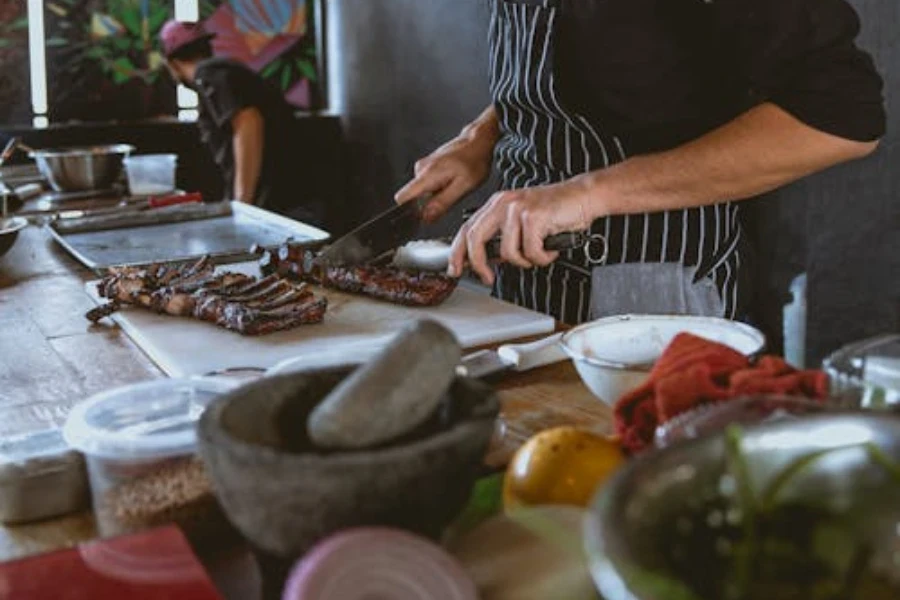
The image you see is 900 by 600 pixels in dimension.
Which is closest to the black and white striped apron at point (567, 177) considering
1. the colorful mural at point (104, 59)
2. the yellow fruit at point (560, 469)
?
the yellow fruit at point (560, 469)

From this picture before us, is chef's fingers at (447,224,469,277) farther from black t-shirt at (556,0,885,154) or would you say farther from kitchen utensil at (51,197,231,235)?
kitchen utensil at (51,197,231,235)

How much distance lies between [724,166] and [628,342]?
788 mm

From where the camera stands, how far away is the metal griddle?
116 inches

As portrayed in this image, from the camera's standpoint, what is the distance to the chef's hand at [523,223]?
2203 mm

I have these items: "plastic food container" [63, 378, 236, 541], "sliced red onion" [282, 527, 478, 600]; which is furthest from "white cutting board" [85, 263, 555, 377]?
"sliced red onion" [282, 527, 478, 600]

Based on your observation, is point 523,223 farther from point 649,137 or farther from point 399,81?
point 399,81

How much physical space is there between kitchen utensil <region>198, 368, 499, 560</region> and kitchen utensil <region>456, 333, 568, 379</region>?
2.27ft

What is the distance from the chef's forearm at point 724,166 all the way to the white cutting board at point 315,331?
0.30m

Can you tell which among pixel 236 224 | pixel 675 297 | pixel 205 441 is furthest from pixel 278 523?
pixel 236 224

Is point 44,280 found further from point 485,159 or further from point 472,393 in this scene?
point 472,393

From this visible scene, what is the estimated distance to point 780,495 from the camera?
0.86 meters

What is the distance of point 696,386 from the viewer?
3.71ft

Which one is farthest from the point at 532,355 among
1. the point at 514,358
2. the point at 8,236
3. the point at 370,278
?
the point at 8,236

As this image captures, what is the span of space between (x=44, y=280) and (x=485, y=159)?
1137mm
